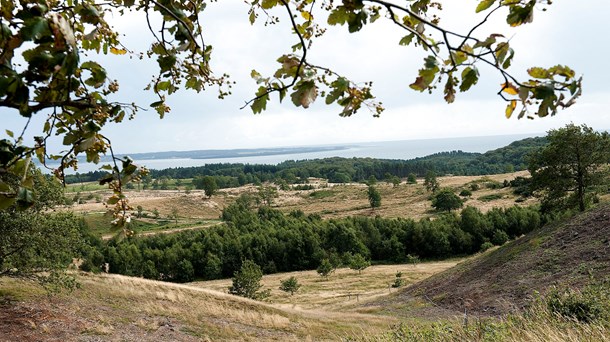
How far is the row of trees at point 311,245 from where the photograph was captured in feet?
251

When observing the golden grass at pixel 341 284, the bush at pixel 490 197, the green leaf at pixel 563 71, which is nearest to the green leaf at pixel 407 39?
the green leaf at pixel 563 71

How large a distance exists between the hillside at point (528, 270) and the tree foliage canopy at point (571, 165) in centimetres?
417

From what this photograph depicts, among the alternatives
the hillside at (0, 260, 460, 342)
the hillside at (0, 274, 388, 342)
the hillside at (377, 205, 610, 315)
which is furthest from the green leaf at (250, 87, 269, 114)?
the hillside at (377, 205, 610, 315)

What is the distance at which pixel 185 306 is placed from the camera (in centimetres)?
2347

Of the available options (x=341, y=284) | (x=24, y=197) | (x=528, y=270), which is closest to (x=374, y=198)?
(x=341, y=284)

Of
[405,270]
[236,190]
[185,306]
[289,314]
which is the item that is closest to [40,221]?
[185,306]

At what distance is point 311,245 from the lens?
272 feet

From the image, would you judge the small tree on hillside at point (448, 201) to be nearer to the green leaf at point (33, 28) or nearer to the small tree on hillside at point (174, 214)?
the small tree on hillside at point (174, 214)

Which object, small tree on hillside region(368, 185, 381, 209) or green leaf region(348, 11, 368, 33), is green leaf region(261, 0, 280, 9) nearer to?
green leaf region(348, 11, 368, 33)

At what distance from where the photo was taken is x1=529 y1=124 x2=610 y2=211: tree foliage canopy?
3192 centimetres

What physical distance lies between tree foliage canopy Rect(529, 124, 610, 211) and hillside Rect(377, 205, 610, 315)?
13.7 ft

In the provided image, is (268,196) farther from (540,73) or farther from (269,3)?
(540,73)

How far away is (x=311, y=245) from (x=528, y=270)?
60.9 m

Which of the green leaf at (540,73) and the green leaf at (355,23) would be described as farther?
the green leaf at (355,23)
